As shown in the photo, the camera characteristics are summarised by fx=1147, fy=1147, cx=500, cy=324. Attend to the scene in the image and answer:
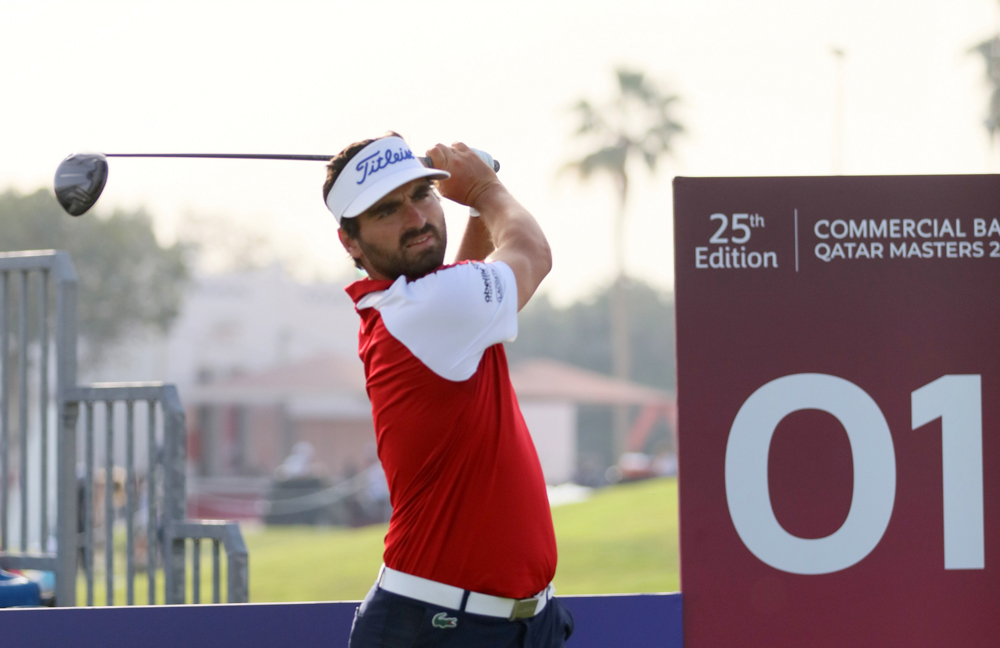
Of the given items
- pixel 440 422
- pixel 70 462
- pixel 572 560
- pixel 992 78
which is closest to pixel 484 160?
pixel 440 422

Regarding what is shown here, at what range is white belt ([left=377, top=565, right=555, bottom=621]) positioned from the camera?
2.57 meters

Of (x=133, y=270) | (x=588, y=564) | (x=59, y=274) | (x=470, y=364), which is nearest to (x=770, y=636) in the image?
(x=470, y=364)

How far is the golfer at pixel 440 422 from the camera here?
248 centimetres

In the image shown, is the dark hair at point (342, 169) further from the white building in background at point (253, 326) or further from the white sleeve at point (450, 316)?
the white building in background at point (253, 326)

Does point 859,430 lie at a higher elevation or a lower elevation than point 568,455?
higher

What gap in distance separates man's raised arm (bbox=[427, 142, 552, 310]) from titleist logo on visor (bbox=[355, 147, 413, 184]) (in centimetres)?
25

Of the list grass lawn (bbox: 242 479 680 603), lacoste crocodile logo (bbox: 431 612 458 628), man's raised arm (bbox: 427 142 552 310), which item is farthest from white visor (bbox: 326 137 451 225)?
grass lawn (bbox: 242 479 680 603)

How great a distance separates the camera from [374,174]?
102 inches

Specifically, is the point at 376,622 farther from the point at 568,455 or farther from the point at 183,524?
the point at 568,455

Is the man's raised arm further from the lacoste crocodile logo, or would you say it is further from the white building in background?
the white building in background

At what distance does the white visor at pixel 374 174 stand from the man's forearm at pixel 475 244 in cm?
53

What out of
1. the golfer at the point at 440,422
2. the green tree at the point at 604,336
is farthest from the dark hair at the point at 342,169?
the green tree at the point at 604,336

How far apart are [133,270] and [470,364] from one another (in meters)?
33.8

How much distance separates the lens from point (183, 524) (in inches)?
185
